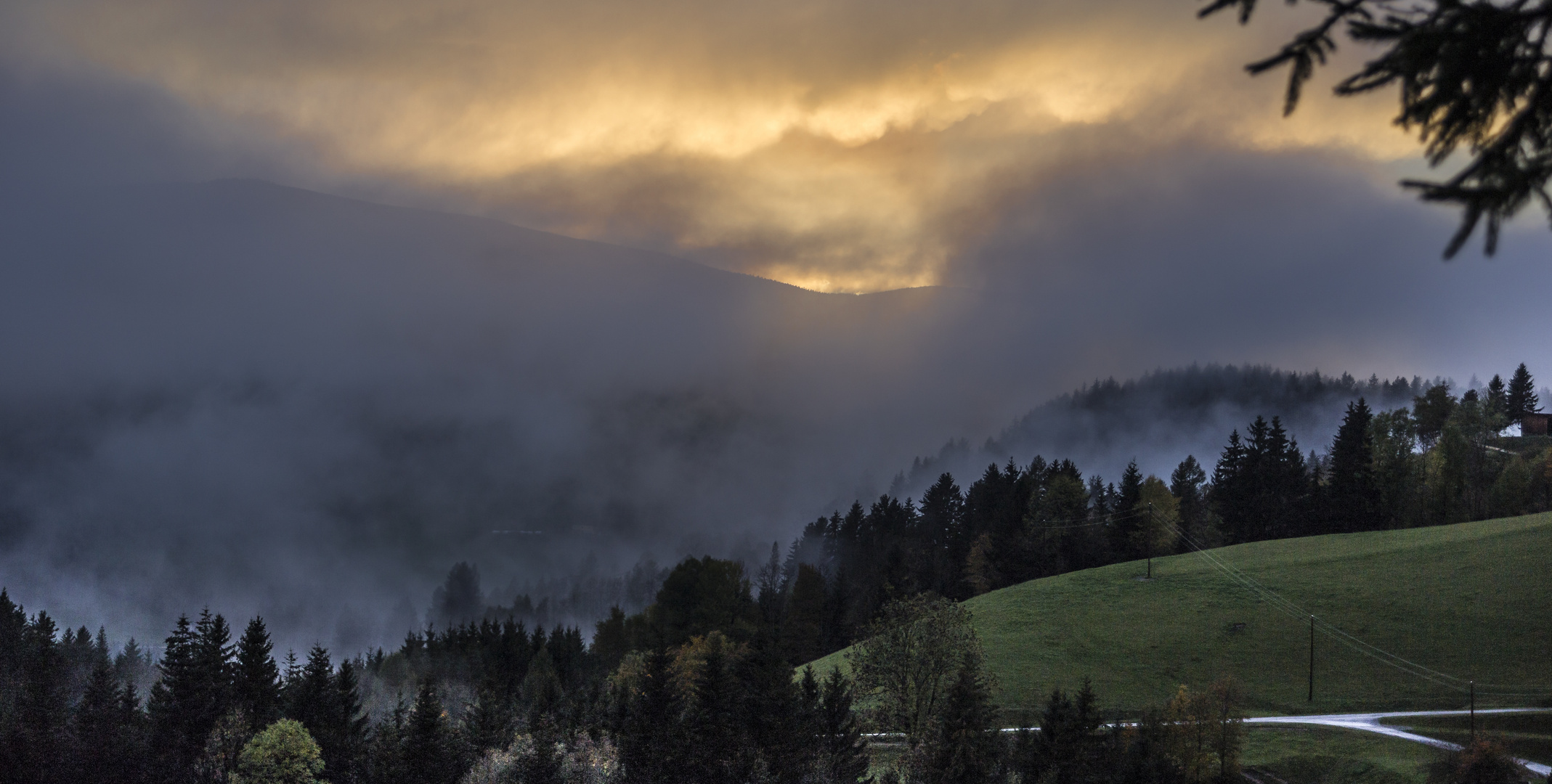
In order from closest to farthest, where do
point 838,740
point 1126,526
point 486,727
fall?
1. point 838,740
2. point 486,727
3. point 1126,526

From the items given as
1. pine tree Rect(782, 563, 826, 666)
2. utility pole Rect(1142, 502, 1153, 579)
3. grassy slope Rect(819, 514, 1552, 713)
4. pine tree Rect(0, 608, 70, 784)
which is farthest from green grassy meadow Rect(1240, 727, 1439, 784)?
pine tree Rect(0, 608, 70, 784)

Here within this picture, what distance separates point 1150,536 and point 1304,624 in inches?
1817

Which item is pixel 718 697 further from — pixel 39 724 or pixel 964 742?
pixel 39 724

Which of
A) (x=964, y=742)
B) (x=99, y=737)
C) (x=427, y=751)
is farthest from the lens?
(x=99, y=737)

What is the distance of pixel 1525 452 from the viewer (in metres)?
185

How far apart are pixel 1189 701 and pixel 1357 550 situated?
7866 centimetres

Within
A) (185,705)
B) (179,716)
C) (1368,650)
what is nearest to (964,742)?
(1368,650)

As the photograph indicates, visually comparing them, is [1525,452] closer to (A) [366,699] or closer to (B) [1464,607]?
(B) [1464,607]

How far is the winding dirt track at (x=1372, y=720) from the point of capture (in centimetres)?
7938

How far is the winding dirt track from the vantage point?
260 ft

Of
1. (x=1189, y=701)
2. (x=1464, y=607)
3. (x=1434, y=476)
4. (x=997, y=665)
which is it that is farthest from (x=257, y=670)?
(x=1434, y=476)

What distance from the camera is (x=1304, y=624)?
109 m

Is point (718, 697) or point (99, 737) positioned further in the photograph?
point (99, 737)

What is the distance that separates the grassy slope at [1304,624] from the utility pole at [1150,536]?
190 cm
